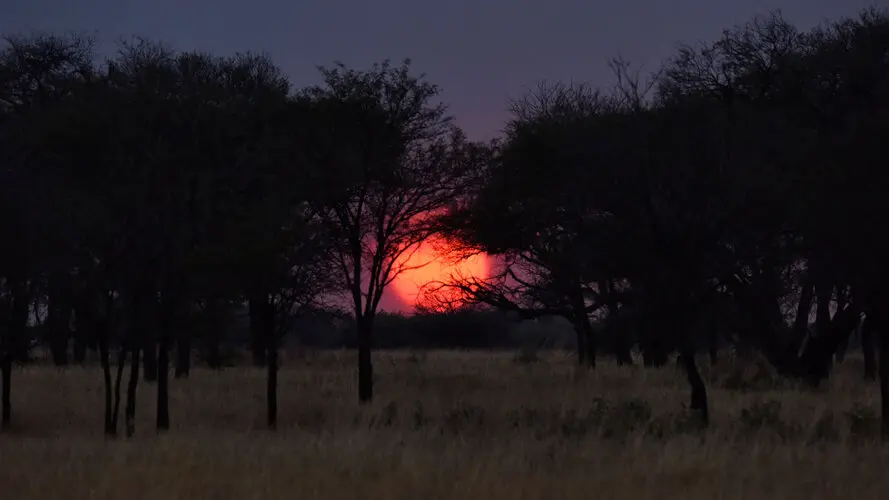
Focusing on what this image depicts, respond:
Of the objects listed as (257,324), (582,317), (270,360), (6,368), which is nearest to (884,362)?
(270,360)

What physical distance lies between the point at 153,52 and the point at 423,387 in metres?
15.5

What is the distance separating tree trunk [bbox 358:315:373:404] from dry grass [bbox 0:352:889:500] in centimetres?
38

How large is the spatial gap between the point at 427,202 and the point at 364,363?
4482 mm

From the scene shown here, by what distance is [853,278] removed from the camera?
16.3 meters

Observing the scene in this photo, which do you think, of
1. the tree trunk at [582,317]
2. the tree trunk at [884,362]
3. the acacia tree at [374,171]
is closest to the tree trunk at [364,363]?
the acacia tree at [374,171]

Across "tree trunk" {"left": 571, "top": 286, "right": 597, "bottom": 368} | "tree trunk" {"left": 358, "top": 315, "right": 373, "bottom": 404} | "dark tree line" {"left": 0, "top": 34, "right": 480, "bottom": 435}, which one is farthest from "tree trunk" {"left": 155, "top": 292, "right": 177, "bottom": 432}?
"tree trunk" {"left": 571, "top": 286, "right": 597, "bottom": 368}

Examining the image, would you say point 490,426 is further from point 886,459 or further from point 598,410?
point 886,459

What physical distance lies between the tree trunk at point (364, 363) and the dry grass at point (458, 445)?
376 millimetres

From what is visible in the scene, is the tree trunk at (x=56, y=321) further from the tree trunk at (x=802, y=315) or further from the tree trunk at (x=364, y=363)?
the tree trunk at (x=802, y=315)

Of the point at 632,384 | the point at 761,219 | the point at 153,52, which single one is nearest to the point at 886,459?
the point at 761,219

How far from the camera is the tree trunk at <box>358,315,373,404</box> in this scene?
24.4m

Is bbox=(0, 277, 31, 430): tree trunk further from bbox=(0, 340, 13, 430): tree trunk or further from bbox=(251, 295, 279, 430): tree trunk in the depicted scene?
bbox=(251, 295, 279, 430): tree trunk

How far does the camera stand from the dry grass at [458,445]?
11.2m

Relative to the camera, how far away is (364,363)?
25.1 metres
